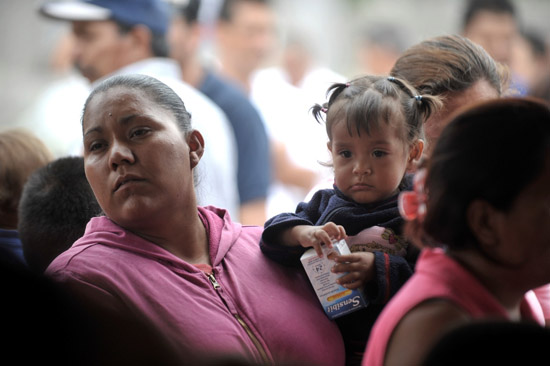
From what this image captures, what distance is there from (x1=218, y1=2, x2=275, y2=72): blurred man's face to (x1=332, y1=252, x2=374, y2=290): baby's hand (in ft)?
12.9

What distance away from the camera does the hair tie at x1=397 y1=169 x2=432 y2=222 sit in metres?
1.54

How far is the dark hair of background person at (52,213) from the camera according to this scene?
225 centimetres

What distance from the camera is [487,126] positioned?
4.81 ft

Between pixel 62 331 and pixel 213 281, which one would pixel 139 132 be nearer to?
pixel 213 281

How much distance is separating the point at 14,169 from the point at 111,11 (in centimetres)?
167

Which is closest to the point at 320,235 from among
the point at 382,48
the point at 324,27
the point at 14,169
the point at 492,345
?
the point at 492,345

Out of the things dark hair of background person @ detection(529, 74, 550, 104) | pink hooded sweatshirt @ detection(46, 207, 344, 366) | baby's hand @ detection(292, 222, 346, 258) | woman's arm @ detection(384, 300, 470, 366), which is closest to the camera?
woman's arm @ detection(384, 300, 470, 366)

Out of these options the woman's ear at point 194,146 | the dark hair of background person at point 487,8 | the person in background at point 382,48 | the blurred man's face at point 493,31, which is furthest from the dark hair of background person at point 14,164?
the person in background at point 382,48

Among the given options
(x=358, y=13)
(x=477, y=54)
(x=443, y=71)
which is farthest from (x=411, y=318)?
(x=358, y=13)

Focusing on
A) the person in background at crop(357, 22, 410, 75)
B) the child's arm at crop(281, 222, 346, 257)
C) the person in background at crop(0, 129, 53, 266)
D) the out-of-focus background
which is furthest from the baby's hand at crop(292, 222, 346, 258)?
the out-of-focus background

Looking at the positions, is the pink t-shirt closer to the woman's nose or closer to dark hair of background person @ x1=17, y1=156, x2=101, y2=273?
the woman's nose

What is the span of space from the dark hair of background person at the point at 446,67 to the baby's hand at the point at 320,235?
2.09ft

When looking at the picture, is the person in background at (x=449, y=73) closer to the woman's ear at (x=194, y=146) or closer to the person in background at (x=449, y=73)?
the person in background at (x=449, y=73)

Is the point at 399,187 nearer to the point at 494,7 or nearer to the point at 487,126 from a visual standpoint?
the point at 487,126
